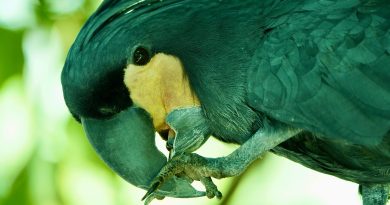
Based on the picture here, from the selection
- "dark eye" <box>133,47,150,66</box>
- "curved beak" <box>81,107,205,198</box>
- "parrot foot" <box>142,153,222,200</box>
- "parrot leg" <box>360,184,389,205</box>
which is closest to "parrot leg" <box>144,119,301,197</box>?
"parrot foot" <box>142,153,222,200</box>

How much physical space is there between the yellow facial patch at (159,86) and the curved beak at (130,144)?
4cm

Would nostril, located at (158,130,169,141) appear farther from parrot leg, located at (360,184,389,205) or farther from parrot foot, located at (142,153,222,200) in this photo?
parrot leg, located at (360,184,389,205)

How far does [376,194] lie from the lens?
3.14m

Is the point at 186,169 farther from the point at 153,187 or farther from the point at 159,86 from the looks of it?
the point at 159,86

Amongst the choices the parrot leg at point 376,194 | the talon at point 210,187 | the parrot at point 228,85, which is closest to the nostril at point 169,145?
the parrot at point 228,85

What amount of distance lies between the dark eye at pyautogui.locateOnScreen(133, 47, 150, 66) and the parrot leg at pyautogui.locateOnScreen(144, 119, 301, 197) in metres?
0.32

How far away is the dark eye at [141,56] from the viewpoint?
2840mm

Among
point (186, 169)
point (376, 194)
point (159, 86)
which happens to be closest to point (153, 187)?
point (186, 169)

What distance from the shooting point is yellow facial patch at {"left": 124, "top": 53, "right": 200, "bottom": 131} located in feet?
9.34

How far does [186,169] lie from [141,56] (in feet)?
1.23

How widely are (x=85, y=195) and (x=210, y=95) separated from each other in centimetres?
170

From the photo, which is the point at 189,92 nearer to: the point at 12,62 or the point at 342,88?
the point at 342,88

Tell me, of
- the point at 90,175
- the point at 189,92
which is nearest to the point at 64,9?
the point at 90,175

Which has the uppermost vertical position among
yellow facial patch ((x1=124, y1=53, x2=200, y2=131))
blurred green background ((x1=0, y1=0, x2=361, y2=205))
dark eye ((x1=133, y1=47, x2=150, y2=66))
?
dark eye ((x1=133, y1=47, x2=150, y2=66))
